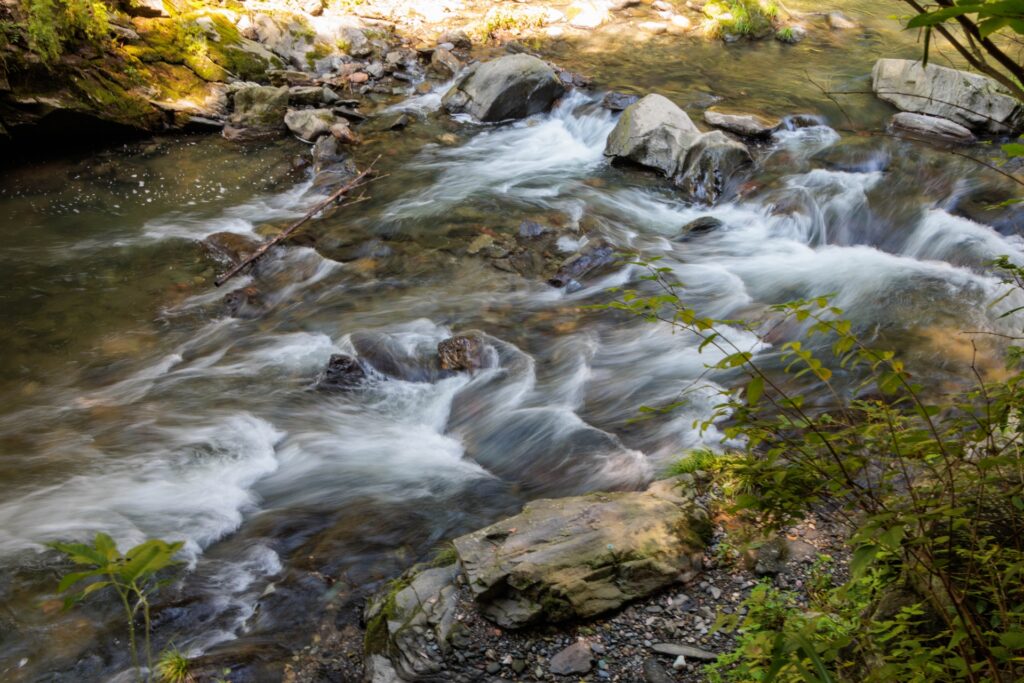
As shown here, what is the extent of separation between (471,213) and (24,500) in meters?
5.79

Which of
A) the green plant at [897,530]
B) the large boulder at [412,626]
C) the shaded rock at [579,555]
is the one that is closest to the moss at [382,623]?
the large boulder at [412,626]

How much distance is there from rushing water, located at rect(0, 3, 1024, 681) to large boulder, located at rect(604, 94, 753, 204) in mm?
323

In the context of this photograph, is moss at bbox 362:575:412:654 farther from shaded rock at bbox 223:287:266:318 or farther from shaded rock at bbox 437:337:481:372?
shaded rock at bbox 223:287:266:318

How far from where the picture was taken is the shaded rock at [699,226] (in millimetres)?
9039

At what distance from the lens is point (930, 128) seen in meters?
10.8

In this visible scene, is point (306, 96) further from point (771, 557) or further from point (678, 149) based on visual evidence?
point (771, 557)

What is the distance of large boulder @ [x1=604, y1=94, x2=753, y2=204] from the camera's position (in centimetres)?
1000

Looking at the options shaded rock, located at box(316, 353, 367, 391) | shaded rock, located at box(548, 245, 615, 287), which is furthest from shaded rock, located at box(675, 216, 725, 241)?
shaded rock, located at box(316, 353, 367, 391)

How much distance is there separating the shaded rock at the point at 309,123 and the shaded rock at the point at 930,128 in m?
8.34

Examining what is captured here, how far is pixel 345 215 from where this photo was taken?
929 cm

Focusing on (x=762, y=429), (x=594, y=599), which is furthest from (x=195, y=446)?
(x=762, y=429)

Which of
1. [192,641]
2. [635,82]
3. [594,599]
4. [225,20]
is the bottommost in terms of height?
[192,641]

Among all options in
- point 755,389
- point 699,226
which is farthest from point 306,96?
point 755,389

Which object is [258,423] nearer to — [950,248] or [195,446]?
[195,446]
